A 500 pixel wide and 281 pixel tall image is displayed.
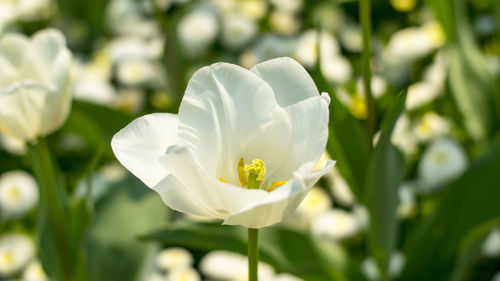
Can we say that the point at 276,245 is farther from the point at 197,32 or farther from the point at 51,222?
the point at 197,32

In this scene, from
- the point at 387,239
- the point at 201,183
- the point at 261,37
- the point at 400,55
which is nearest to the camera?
the point at 201,183

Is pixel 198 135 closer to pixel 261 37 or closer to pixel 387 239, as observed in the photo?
pixel 387 239

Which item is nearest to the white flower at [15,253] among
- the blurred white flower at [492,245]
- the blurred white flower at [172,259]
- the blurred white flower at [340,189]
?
the blurred white flower at [172,259]

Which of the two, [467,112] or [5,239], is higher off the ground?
[467,112]

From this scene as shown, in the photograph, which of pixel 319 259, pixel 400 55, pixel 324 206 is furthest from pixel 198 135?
pixel 400 55

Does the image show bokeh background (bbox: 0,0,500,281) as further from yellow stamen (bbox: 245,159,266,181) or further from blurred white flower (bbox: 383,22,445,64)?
yellow stamen (bbox: 245,159,266,181)
